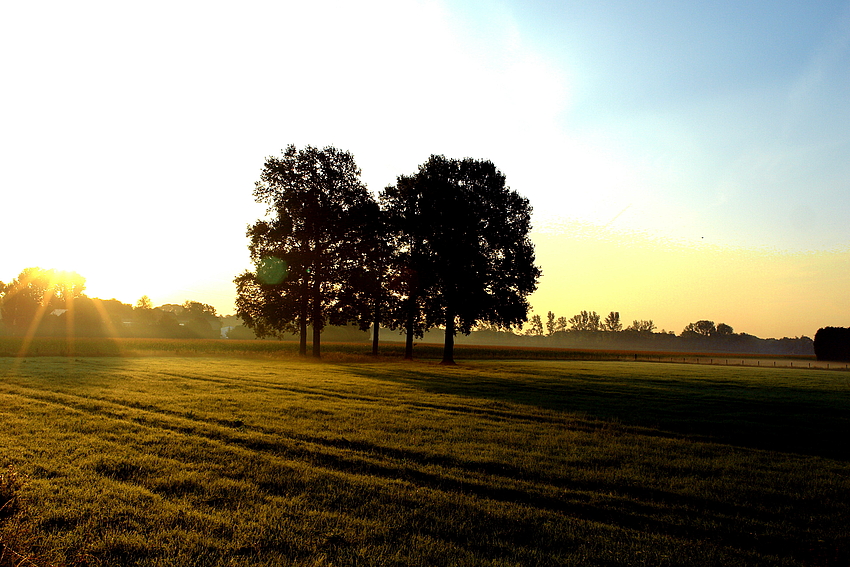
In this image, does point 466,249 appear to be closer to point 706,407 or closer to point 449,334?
point 449,334

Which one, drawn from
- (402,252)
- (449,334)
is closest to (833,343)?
(449,334)

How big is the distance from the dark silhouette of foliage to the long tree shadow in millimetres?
80687

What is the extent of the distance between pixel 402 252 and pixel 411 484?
37.3m

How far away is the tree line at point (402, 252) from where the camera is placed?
40.5 metres

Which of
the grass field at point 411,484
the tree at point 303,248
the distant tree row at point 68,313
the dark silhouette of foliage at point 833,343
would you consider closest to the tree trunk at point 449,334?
the tree at point 303,248

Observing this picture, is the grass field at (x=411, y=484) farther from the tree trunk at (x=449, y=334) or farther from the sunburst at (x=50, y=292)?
the sunburst at (x=50, y=292)

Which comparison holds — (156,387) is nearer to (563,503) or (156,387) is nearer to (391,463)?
(391,463)

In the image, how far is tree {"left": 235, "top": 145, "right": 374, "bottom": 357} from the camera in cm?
4097

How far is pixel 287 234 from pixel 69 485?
3556 centimetres

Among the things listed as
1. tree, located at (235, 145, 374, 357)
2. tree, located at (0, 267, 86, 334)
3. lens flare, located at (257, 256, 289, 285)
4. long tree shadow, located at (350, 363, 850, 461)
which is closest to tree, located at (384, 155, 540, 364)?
tree, located at (235, 145, 374, 357)

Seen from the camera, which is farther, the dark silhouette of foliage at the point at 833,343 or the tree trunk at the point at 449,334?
the dark silhouette of foliage at the point at 833,343

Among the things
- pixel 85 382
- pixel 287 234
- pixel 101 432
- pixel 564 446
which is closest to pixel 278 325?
pixel 287 234

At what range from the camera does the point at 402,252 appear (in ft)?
145

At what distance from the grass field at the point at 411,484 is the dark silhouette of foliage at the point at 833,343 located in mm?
95710
